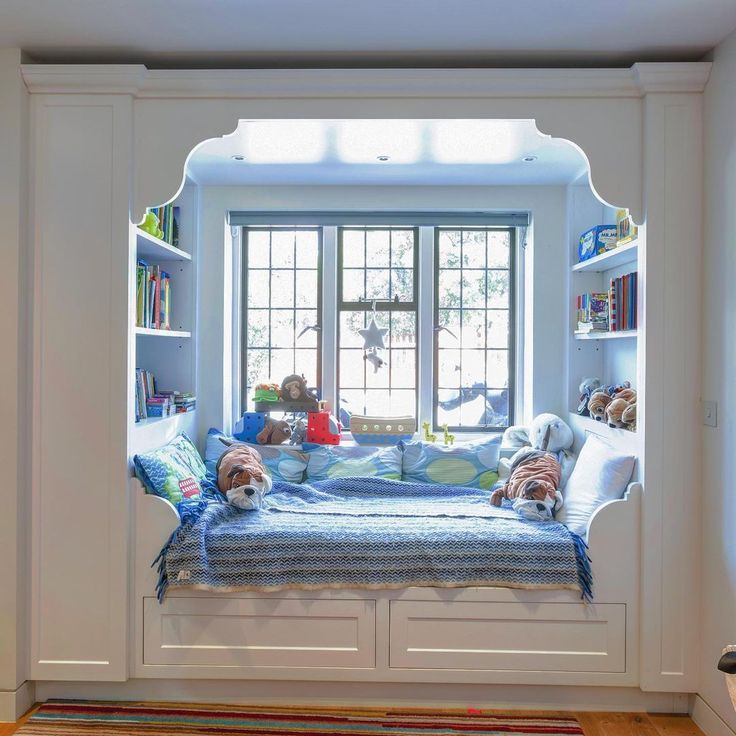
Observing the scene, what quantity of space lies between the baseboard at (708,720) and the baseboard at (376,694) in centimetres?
6

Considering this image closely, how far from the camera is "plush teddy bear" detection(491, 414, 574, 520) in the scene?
274 cm

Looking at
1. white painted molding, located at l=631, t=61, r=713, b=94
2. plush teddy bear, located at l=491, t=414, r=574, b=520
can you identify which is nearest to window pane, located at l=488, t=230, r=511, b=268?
plush teddy bear, located at l=491, t=414, r=574, b=520

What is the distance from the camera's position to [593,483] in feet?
8.53

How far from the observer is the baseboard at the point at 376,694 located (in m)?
2.49

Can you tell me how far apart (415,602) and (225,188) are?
2.37 metres

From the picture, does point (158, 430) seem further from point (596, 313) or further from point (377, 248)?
point (596, 313)

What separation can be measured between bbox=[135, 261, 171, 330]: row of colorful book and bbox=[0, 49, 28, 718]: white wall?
53 centimetres

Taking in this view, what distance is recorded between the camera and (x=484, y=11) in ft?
6.97

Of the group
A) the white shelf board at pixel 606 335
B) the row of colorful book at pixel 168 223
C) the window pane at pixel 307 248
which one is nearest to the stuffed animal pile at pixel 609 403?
the white shelf board at pixel 606 335

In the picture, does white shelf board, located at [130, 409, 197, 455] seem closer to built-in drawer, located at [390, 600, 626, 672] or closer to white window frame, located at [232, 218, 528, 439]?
white window frame, located at [232, 218, 528, 439]

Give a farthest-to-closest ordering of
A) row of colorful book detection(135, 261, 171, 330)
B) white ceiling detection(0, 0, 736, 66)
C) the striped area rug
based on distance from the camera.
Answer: row of colorful book detection(135, 261, 171, 330) < the striped area rug < white ceiling detection(0, 0, 736, 66)

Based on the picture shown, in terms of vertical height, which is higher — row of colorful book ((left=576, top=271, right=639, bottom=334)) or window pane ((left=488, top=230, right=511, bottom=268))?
window pane ((left=488, top=230, right=511, bottom=268))

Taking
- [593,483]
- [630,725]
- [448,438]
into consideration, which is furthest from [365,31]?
[630,725]

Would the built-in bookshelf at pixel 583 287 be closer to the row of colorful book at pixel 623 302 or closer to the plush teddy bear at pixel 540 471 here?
the plush teddy bear at pixel 540 471
